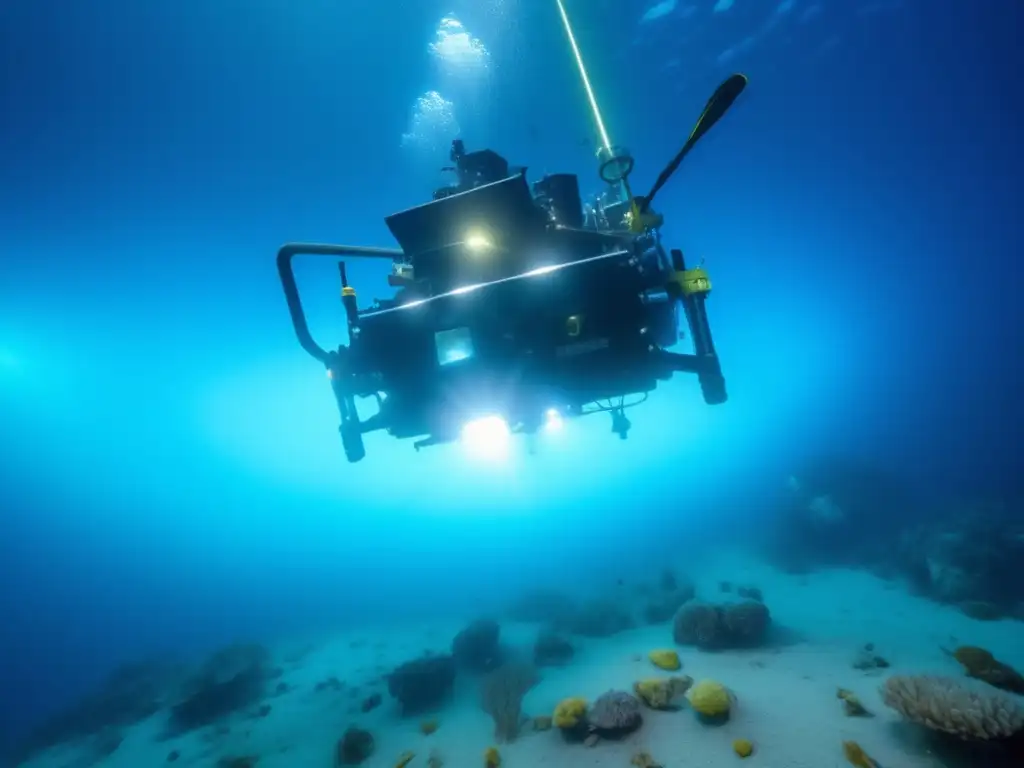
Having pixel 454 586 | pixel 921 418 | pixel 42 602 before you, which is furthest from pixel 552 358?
pixel 42 602

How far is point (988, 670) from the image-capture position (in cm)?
821

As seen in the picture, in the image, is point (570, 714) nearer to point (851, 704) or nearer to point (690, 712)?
point (690, 712)

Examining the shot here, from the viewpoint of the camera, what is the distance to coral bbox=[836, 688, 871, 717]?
7133 mm

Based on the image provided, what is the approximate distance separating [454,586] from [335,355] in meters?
27.6

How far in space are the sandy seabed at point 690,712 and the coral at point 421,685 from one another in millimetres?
390

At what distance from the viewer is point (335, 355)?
14.9ft

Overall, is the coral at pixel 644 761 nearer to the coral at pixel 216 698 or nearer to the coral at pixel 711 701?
the coral at pixel 711 701

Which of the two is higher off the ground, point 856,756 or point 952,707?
point 952,707

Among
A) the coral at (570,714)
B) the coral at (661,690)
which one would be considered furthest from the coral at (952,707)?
the coral at (570,714)

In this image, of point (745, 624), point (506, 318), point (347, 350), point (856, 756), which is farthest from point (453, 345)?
point (745, 624)

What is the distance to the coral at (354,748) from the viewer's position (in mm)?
9555

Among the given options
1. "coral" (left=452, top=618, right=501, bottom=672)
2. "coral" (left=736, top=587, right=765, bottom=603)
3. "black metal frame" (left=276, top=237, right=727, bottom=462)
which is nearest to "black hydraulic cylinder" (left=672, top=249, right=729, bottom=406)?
"black metal frame" (left=276, top=237, right=727, bottom=462)

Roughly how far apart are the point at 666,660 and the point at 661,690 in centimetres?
226

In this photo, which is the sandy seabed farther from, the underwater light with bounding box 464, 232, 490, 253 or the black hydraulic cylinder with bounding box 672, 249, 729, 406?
the underwater light with bounding box 464, 232, 490, 253
